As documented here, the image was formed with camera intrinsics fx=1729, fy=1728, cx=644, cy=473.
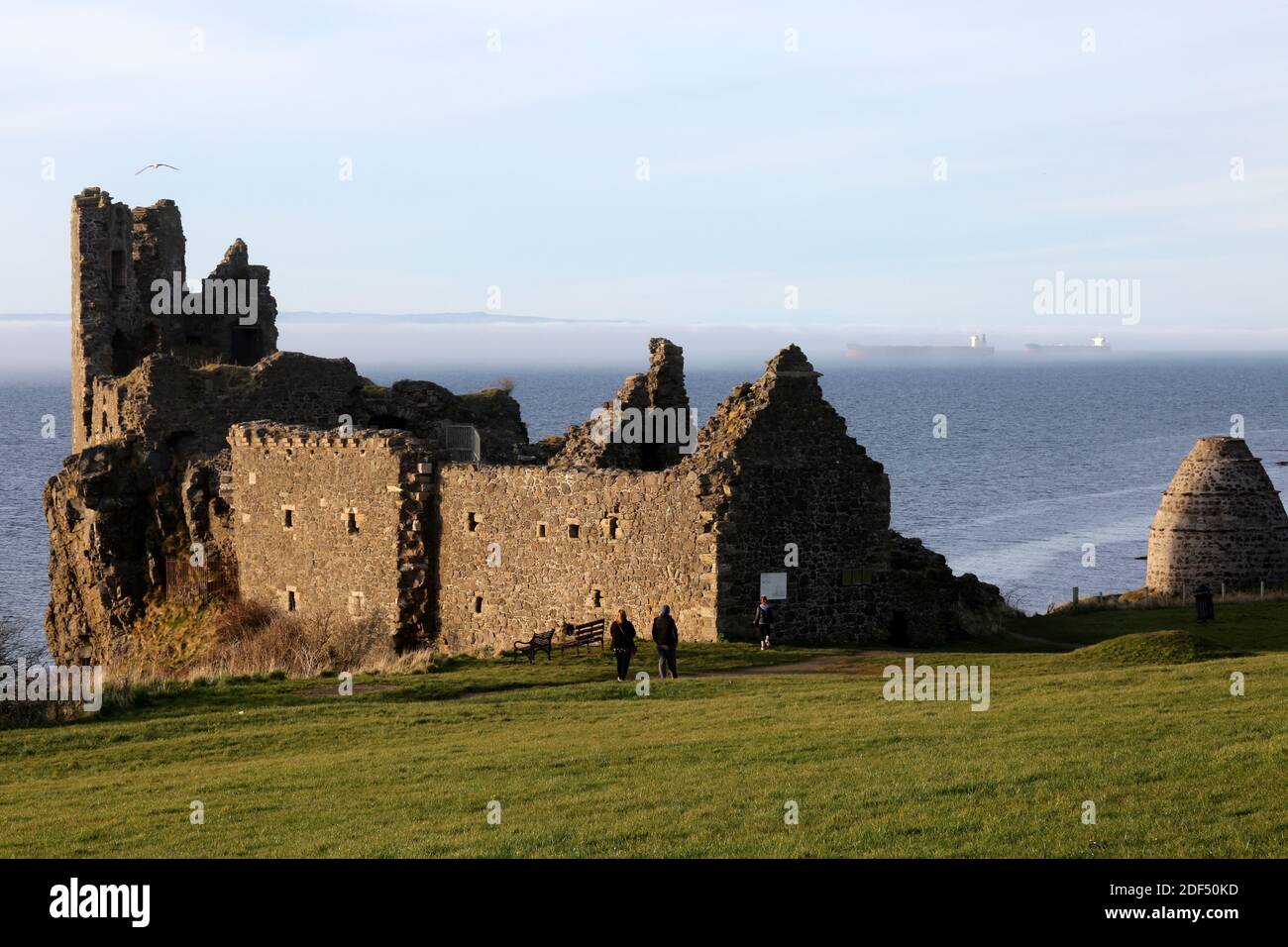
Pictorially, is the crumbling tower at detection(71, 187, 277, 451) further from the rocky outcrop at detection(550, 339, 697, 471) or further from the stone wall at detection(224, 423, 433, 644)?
the rocky outcrop at detection(550, 339, 697, 471)

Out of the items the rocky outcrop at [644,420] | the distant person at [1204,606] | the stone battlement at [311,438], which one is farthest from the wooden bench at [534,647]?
the distant person at [1204,606]

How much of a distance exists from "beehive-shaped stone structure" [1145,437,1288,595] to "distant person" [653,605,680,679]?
22378 mm

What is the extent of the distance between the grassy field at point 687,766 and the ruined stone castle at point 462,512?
155 inches

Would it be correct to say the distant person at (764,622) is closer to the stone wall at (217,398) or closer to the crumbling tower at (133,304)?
the stone wall at (217,398)

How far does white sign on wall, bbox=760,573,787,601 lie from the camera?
31047 mm

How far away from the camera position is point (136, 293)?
49031 mm

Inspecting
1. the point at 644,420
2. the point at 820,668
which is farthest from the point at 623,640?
the point at 644,420

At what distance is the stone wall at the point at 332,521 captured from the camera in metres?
34.8

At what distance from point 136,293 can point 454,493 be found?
19075 millimetres

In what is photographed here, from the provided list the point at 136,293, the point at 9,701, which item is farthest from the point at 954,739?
the point at 136,293

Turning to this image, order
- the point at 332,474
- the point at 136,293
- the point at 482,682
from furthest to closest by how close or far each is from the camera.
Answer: the point at 136,293 → the point at 332,474 → the point at 482,682

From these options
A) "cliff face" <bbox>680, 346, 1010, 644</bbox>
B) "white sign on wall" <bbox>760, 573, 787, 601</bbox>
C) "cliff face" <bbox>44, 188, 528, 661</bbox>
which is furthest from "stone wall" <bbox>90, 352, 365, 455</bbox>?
"white sign on wall" <bbox>760, 573, 787, 601</bbox>

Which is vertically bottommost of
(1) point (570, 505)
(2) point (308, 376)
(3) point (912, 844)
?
(3) point (912, 844)
